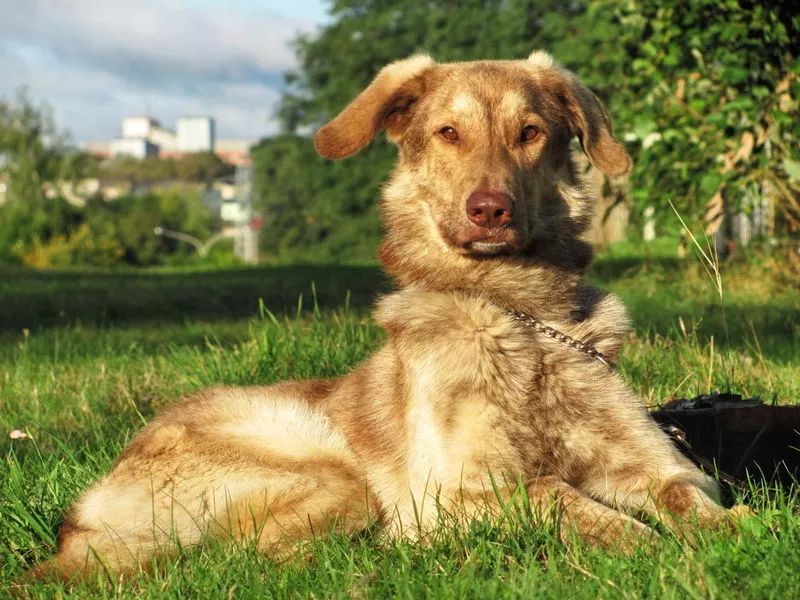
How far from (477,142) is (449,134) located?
16 centimetres

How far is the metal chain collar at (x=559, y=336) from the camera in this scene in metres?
3.69

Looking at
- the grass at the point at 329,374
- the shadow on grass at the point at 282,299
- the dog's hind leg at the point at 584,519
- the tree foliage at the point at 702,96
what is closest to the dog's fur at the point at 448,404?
the dog's hind leg at the point at 584,519

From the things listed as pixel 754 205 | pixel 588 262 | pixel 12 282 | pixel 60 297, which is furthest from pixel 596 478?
pixel 12 282

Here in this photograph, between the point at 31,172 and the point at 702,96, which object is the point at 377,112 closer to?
the point at 702,96

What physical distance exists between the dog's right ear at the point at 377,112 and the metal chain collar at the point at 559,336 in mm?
1032

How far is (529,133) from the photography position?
3.93 meters

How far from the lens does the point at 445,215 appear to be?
12.7 feet

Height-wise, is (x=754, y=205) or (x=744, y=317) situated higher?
(x=754, y=205)

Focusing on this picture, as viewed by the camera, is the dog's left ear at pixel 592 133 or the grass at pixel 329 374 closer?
the grass at pixel 329 374

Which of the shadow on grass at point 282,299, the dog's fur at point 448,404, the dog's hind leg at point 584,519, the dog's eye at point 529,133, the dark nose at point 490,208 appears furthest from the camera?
the shadow on grass at point 282,299

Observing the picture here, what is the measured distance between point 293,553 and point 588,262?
5.77 feet

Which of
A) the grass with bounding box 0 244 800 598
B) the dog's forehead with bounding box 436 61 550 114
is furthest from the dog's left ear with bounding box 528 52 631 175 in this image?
the grass with bounding box 0 244 800 598

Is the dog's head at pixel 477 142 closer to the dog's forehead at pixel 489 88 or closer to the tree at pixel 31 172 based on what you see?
the dog's forehead at pixel 489 88

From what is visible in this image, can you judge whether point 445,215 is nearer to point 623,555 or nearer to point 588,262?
point 588,262
